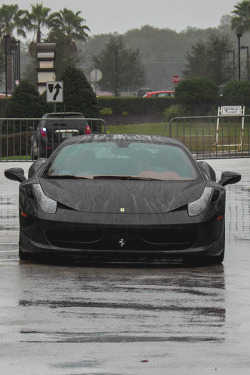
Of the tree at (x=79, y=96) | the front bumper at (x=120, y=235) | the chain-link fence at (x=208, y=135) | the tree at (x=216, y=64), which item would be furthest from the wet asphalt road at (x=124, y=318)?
the tree at (x=216, y=64)

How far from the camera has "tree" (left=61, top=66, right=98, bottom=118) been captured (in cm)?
4494

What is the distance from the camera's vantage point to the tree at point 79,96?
44.9 m

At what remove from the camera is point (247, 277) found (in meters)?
9.40

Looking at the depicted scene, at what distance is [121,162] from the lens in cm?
1087

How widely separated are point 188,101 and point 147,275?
50373 mm

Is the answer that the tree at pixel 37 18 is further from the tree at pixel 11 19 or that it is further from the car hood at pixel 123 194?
the car hood at pixel 123 194

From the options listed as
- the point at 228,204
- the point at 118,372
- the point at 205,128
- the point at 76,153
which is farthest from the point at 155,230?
the point at 205,128

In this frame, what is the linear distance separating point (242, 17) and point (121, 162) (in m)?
99.7

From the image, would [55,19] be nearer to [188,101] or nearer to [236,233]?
[188,101]

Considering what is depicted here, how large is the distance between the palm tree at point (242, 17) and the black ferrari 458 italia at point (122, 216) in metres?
97.5

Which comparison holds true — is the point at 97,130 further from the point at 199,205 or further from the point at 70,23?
the point at 70,23

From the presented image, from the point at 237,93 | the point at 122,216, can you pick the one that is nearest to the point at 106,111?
the point at 237,93

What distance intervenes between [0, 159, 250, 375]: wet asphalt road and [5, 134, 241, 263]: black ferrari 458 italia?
0.68 feet

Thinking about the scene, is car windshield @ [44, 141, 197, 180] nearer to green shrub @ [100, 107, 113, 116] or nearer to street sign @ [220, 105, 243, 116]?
street sign @ [220, 105, 243, 116]
